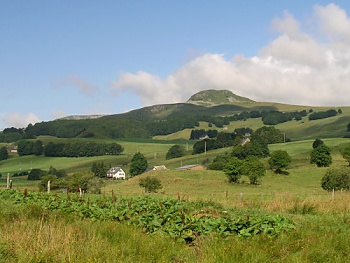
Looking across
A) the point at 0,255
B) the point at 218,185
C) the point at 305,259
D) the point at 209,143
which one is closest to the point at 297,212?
the point at 305,259

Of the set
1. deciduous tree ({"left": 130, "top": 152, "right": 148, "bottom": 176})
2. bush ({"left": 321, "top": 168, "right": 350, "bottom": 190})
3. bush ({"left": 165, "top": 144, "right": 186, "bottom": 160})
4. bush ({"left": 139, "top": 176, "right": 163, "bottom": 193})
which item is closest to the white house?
deciduous tree ({"left": 130, "top": 152, "right": 148, "bottom": 176})

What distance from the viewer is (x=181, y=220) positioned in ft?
37.3

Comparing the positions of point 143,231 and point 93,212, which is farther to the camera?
point 93,212

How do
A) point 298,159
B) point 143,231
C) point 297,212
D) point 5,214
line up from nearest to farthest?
point 143,231 < point 5,214 < point 297,212 < point 298,159

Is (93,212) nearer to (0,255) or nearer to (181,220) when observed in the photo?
(181,220)

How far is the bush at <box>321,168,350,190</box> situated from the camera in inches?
2896

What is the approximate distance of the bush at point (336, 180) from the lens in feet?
241

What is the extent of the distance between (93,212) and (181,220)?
3589 mm

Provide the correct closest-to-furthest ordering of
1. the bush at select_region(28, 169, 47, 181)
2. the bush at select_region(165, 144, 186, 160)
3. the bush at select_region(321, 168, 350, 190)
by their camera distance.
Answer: the bush at select_region(321, 168, 350, 190) → the bush at select_region(28, 169, 47, 181) → the bush at select_region(165, 144, 186, 160)

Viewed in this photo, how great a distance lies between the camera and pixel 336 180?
73.8 metres

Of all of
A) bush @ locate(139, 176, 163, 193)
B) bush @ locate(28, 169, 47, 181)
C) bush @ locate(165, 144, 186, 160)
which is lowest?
bush @ locate(28, 169, 47, 181)

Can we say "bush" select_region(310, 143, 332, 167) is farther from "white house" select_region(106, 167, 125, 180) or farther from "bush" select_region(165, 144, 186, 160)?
"bush" select_region(165, 144, 186, 160)

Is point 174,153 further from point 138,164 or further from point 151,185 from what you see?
point 151,185

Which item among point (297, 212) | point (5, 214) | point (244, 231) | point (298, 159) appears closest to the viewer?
point (244, 231)
